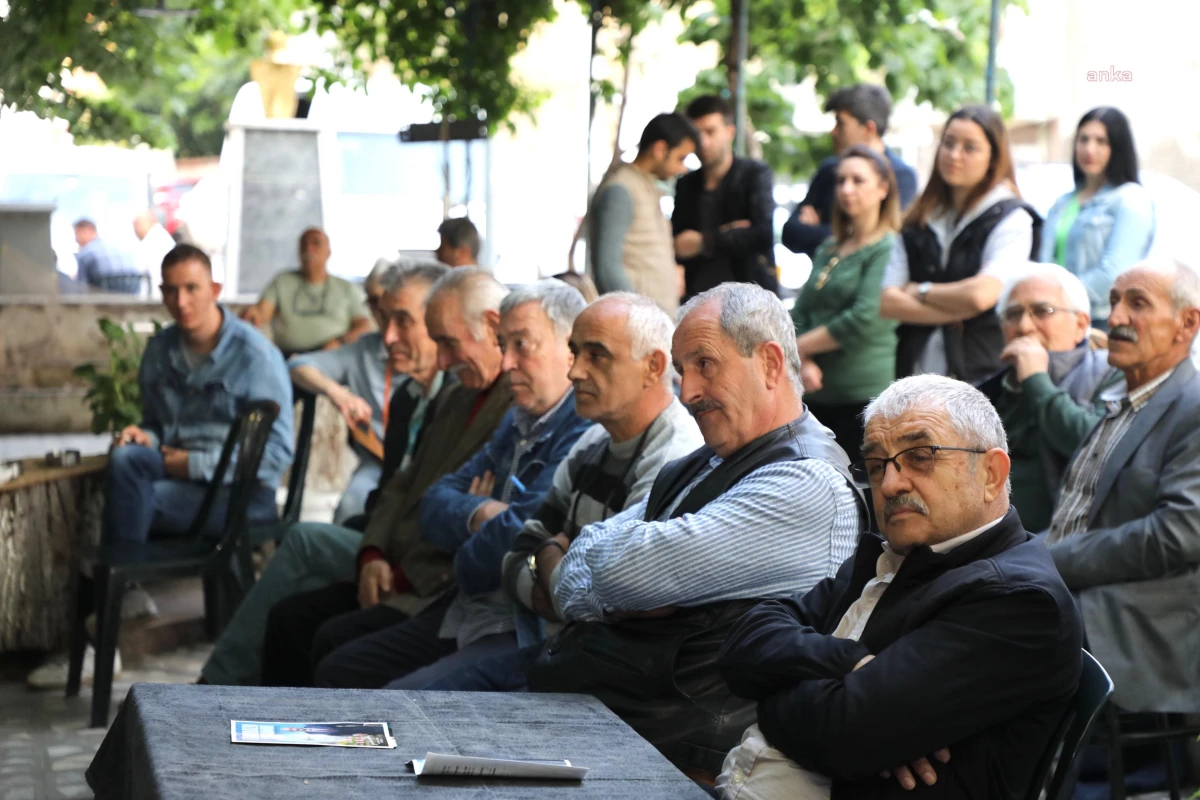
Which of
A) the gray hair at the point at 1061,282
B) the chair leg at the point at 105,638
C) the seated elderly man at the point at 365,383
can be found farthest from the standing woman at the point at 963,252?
the chair leg at the point at 105,638

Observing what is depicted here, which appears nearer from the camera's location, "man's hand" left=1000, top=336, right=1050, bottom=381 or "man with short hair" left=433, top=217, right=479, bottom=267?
"man's hand" left=1000, top=336, right=1050, bottom=381

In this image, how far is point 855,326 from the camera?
545cm

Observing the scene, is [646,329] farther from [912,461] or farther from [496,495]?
[912,461]

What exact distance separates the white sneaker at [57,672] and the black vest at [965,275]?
3.33m

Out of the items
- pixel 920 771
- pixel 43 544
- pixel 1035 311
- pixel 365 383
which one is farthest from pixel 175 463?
pixel 920 771

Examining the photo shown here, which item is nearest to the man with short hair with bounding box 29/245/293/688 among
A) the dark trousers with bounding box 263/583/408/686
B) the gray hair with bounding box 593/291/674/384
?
the dark trousers with bounding box 263/583/408/686

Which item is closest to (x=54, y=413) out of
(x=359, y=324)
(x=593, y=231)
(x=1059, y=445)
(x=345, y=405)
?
(x=359, y=324)

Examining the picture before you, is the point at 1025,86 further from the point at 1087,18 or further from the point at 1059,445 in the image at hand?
the point at 1059,445

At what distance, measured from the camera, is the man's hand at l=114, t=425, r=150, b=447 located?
6148 mm

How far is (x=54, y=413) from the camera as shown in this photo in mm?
9203

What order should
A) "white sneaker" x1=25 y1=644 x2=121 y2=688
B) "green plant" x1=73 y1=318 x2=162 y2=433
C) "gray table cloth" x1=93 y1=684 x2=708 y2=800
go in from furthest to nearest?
"green plant" x1=73 y1=318 x2=162 y2=433
"white sneaker" x1=25 y1=644 x2=121 y2=688
"gray table cloth" x1=93 y1=684 x2=708 y2=800

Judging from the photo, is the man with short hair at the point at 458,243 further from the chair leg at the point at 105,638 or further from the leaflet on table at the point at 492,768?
the leaflet on table at the point at 492,768

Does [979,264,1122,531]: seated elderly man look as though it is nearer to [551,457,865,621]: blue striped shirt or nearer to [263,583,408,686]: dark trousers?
[551,457,865,621]: blue striped shirt

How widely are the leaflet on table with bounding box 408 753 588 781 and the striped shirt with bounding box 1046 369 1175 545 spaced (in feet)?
6.65
